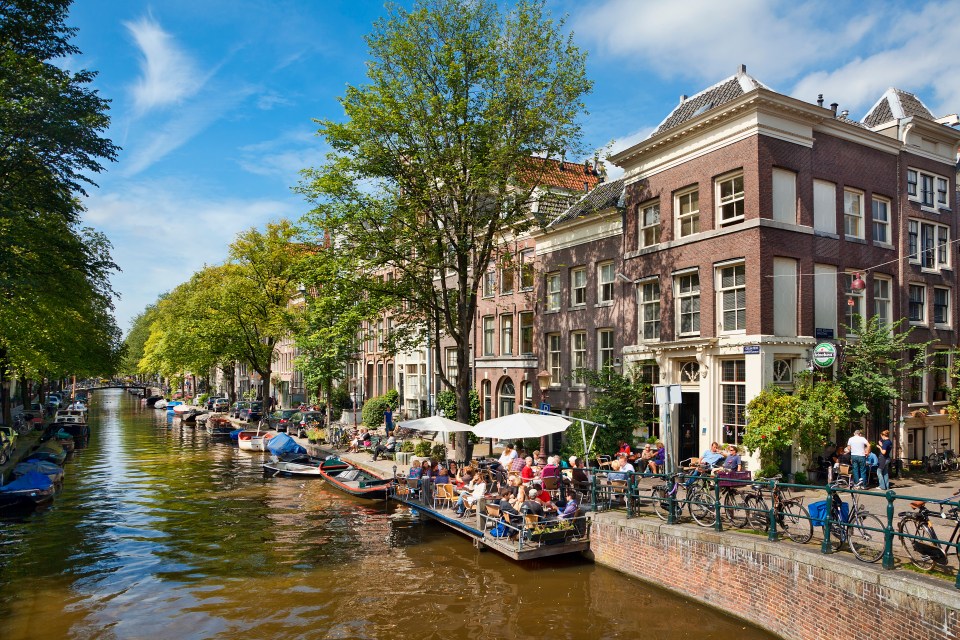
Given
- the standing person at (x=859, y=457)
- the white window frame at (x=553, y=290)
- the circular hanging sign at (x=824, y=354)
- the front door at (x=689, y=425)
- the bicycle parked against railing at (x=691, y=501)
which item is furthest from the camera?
the white window frame at (x=553, y=290)

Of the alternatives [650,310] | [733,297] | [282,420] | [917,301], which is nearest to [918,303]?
[917,301]

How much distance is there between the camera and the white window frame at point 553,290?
105 ft

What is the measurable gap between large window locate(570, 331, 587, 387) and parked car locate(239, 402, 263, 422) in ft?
106

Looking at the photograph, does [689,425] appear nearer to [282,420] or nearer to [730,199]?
[730,199]

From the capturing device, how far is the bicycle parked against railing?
47.2 ft

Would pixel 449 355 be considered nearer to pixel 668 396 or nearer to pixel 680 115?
pixel 680 115

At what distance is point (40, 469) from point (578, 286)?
23.6 metres

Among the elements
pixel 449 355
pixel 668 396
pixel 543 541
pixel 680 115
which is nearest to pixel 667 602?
pixel 543 541

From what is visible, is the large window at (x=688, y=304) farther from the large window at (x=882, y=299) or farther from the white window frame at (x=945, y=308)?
the white window frame at (x=945, y=308)

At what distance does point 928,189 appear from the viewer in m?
26.6

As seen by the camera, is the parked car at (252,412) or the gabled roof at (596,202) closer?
the gabled roof at (596,202)

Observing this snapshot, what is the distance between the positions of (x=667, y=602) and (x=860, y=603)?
418cm

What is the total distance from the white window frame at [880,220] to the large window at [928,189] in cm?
142

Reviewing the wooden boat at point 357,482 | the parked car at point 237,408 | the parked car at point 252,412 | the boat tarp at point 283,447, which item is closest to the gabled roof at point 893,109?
the wooden boat at point 357,482
